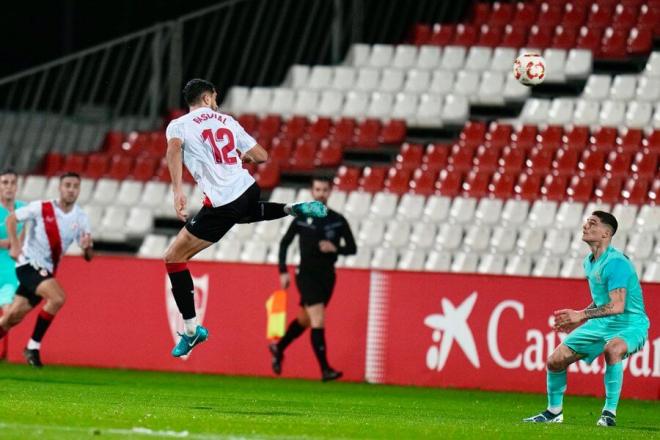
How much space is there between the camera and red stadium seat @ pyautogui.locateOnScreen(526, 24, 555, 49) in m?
22.2

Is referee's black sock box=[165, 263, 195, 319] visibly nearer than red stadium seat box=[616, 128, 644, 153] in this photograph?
Yes

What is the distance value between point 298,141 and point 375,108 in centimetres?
137

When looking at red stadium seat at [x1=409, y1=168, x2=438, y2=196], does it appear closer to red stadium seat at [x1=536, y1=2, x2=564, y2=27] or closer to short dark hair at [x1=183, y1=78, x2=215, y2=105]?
red stadium seat at [x1=536, y1=2, x2=564, y2=27]

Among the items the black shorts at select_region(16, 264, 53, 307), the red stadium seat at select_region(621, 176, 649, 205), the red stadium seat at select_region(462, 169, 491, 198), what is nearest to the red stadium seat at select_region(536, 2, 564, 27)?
the red stadium seat at select_region(462, 169, 491, 198)

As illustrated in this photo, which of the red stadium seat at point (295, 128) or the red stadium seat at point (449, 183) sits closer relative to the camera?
the red stadium seat at point (449, 183)

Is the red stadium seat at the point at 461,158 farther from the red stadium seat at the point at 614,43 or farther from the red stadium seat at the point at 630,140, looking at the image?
the red stadium seat at the point at 614,43

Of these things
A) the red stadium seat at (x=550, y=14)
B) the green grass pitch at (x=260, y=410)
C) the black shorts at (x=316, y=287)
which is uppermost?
the red stadium seat at (x=550, y=14)

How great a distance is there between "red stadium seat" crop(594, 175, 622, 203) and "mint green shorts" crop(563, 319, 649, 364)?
8.21 metres

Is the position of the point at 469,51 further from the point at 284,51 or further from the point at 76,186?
the point at 76,186

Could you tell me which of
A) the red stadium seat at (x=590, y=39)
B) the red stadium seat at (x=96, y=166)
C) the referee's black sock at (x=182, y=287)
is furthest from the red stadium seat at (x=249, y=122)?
the referee's black sock at (x=182, y=287)

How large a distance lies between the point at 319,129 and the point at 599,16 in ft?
15.2

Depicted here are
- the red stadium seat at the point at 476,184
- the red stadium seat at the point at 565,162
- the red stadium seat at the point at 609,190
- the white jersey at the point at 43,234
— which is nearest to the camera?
the white jersey at the point at 43,234

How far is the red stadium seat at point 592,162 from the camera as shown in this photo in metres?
19.4

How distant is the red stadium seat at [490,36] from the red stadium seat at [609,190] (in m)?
4.31
